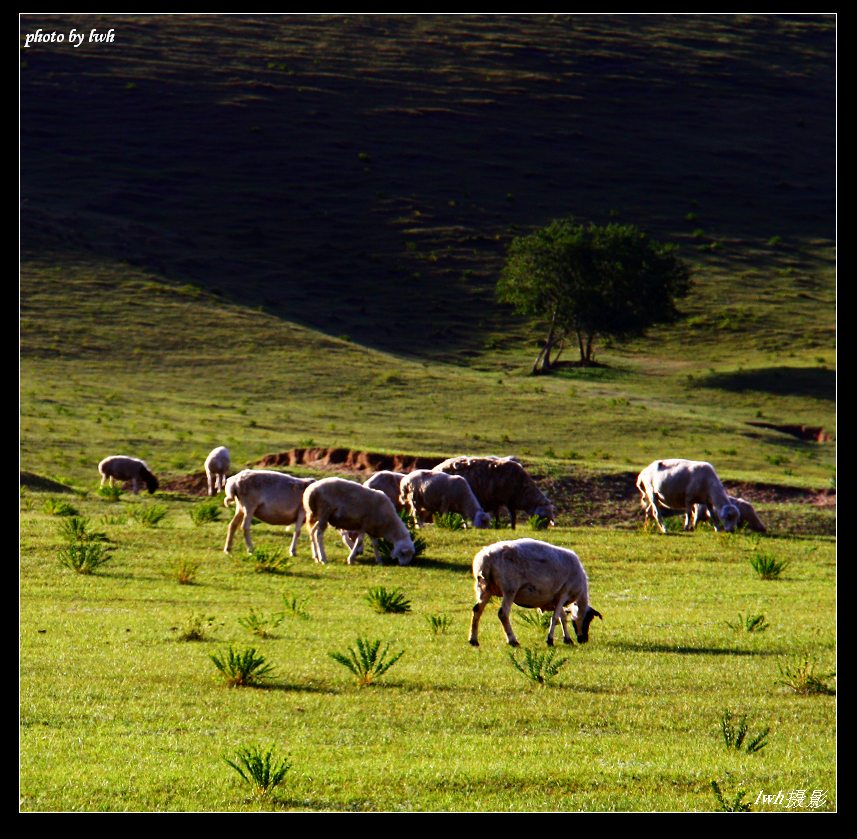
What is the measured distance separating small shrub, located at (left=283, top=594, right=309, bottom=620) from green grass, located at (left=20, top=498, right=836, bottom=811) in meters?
0.25

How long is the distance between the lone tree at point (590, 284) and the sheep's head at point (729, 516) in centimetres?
4409

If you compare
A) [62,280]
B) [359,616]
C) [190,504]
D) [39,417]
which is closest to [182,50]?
[62,280]

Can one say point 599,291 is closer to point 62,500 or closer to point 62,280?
point 62,280

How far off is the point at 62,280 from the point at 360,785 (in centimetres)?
6850

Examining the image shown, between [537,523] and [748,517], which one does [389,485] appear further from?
[748,517]

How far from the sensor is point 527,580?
47.9ft

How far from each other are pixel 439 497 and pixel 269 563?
7412mm

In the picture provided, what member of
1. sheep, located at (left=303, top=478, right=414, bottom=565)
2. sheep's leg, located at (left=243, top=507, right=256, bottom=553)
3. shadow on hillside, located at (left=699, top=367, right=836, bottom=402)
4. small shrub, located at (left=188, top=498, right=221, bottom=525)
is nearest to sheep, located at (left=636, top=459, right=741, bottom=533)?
sheep, located at (left=303, top=478, right=414, bottom=565)

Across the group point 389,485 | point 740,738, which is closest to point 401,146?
point 389,485

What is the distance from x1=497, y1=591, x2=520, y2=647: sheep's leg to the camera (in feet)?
→ 47.9

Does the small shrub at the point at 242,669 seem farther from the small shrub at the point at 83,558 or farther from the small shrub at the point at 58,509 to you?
the small shrub at the point at 58,509

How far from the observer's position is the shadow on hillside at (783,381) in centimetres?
6594
